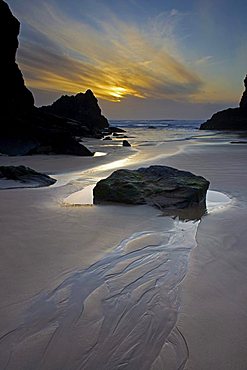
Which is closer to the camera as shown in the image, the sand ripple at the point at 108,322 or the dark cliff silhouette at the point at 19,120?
the sand ripple at the point at 108,322

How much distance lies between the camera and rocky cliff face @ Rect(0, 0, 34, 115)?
16.9m

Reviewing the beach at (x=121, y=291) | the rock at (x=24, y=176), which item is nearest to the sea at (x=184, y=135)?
the rock at (x=24, y=176)

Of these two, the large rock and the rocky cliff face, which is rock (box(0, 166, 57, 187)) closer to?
the large rock

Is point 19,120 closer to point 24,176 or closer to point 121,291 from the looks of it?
point 24,176

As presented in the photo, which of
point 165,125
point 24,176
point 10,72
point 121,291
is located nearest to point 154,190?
point 121,291

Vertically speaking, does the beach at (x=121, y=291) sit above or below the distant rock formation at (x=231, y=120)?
above

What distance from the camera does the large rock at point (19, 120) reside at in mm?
15352

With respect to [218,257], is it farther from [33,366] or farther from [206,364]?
[33,366]

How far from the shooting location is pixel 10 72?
17.9m

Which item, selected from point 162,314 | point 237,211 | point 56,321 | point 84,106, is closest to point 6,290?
point 56,321

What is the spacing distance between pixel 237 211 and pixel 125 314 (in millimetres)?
3080

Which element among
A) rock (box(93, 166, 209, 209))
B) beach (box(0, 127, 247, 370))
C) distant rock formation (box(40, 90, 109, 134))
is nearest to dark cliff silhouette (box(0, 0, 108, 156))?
rock (box(93, 166, 209, 209))

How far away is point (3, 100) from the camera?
1666 centimetres

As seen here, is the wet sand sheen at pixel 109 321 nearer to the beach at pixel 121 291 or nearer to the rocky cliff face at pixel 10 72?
the beach at pixel 121 291
